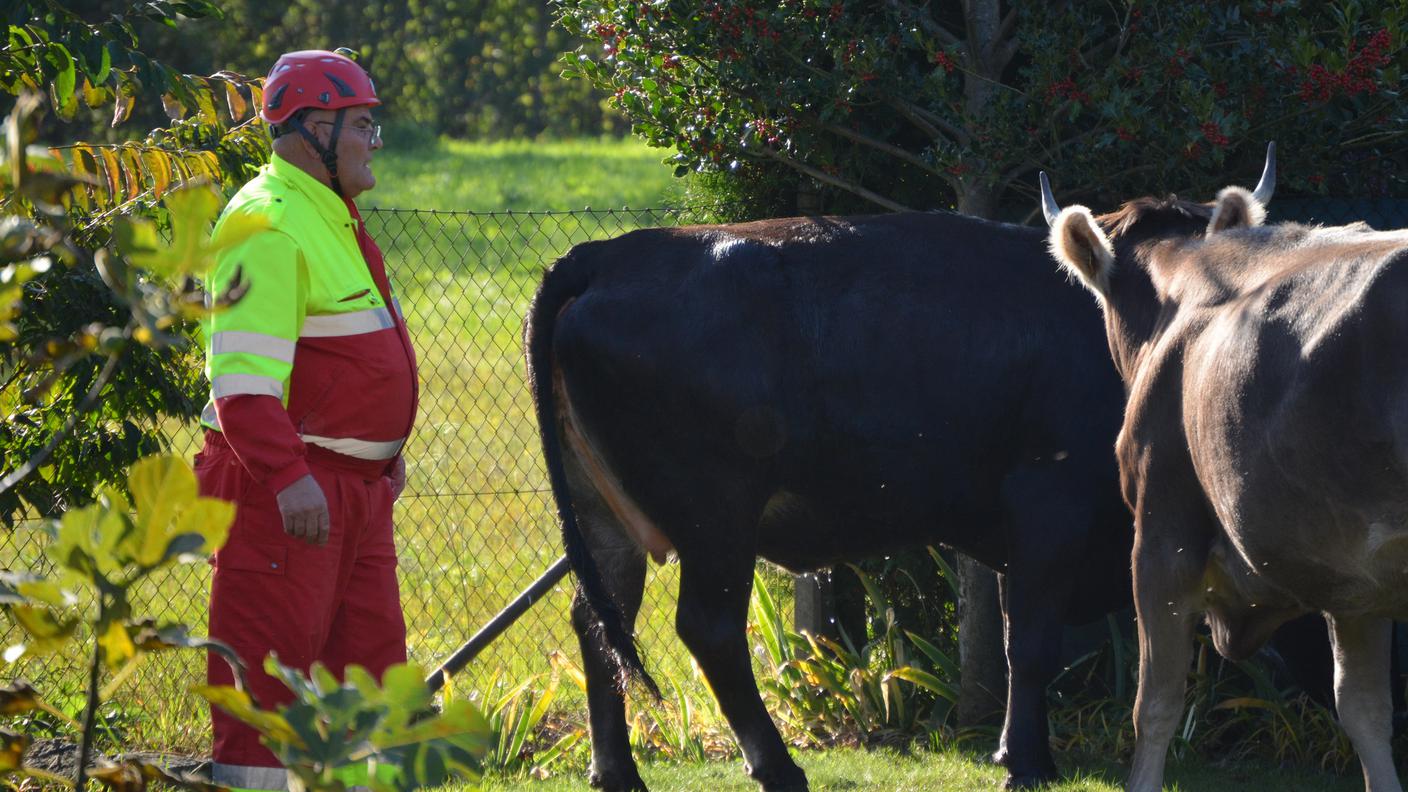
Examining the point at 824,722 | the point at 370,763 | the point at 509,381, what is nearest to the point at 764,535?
the point at 824,722

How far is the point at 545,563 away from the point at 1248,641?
5.12m

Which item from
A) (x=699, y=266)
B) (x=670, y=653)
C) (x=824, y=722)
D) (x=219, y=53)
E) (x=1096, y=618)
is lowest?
(x=219, y=53)

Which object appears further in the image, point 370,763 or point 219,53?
point 219,53

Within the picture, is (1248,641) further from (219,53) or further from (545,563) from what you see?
(219,53)

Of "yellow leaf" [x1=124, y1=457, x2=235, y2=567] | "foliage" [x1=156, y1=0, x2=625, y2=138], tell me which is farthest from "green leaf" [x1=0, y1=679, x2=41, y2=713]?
"foliage" [x1=156, y1=0, x2=625, y2=138]

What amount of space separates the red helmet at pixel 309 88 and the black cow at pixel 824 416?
1178mm

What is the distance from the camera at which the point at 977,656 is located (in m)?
5.92

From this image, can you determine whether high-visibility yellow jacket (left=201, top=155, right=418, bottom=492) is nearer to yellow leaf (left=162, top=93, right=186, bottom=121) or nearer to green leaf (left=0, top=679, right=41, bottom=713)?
yellow leaf (left=162, top=93, right=186, bottom=121)

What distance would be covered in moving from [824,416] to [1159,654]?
130cm

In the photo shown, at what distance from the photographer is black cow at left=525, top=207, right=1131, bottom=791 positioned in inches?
193

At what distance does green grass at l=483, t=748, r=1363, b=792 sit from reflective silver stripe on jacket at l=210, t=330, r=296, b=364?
2.26 meters

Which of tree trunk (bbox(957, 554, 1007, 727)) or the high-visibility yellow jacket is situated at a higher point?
the high-visibility yellow jacket

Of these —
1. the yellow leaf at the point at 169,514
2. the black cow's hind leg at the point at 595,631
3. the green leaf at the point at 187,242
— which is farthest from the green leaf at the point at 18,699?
the black cow's hind leg at the point at 595,631

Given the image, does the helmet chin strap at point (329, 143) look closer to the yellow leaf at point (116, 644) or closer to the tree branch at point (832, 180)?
the tree branch at point (832, 180)
